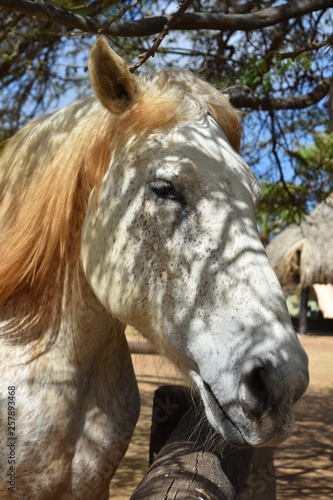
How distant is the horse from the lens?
1.49 metres

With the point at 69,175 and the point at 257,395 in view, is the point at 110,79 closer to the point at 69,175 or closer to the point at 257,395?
the point at 69,175

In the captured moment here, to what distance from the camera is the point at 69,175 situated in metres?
2.02

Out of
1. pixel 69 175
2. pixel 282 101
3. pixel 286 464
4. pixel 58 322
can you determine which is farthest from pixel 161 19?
pixel 286 464

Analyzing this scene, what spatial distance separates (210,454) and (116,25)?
204cm

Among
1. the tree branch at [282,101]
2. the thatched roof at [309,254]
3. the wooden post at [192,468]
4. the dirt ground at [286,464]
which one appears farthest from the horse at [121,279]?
the thatched roof at [309,254]

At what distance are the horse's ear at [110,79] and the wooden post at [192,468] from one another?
1.21 metres

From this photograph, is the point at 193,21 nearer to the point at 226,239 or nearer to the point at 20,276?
the point at 226,239

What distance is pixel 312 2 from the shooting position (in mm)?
2396

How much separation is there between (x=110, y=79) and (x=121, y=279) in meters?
0.77

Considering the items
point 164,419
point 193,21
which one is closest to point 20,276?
point 193,21

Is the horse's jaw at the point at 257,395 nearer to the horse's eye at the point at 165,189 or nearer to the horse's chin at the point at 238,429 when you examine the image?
the horse's chin at the point at 238,429

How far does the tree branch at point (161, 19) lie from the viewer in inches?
76.8

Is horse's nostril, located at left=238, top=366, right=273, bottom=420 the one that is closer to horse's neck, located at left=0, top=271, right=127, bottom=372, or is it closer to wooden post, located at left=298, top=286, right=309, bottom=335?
horse's neck, located at left=0, top=271, right=127, bottom=372

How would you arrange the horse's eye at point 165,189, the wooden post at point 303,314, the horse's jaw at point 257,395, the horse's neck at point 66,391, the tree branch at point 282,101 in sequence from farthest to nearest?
the wooden post at point 303,314 → the tree branch at point 282,101 → the horse's neck at point 66,391 → the horse's eye at point 165,189 → the horse's jaw at point 257,395
